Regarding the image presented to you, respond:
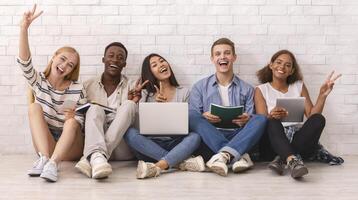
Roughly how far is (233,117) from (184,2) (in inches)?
46.5

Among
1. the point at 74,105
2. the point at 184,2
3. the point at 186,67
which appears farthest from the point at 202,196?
the point at 184,2

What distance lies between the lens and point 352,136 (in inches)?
167

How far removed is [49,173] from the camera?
302 centimetres

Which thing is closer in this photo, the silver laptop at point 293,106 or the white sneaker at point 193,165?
the white sneaker at point 193,165

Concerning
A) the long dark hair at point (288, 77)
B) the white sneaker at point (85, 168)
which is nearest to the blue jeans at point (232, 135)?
the long dark hair at point (288, 77)

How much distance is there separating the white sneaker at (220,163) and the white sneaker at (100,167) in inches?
27.1

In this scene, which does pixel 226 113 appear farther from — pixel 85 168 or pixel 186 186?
pixel 85 168

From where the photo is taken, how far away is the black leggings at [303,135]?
3.42 meters

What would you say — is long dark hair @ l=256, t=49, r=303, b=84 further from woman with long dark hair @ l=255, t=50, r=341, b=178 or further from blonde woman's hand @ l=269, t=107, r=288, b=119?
blonde woman's hand @ l=269, t=107, r=288, b=119

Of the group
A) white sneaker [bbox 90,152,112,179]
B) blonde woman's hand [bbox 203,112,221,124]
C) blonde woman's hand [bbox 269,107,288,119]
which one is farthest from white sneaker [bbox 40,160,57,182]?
blonde woman's hand [bbox 269,107,288,119]

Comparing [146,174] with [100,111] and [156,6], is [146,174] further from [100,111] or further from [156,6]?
[156,6]

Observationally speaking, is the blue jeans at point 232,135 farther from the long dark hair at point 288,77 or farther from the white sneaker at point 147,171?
the long dark hair at point 288,77

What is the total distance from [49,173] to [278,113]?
1.69 m

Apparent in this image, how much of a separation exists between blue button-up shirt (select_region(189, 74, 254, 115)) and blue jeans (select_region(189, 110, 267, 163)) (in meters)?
0.26
